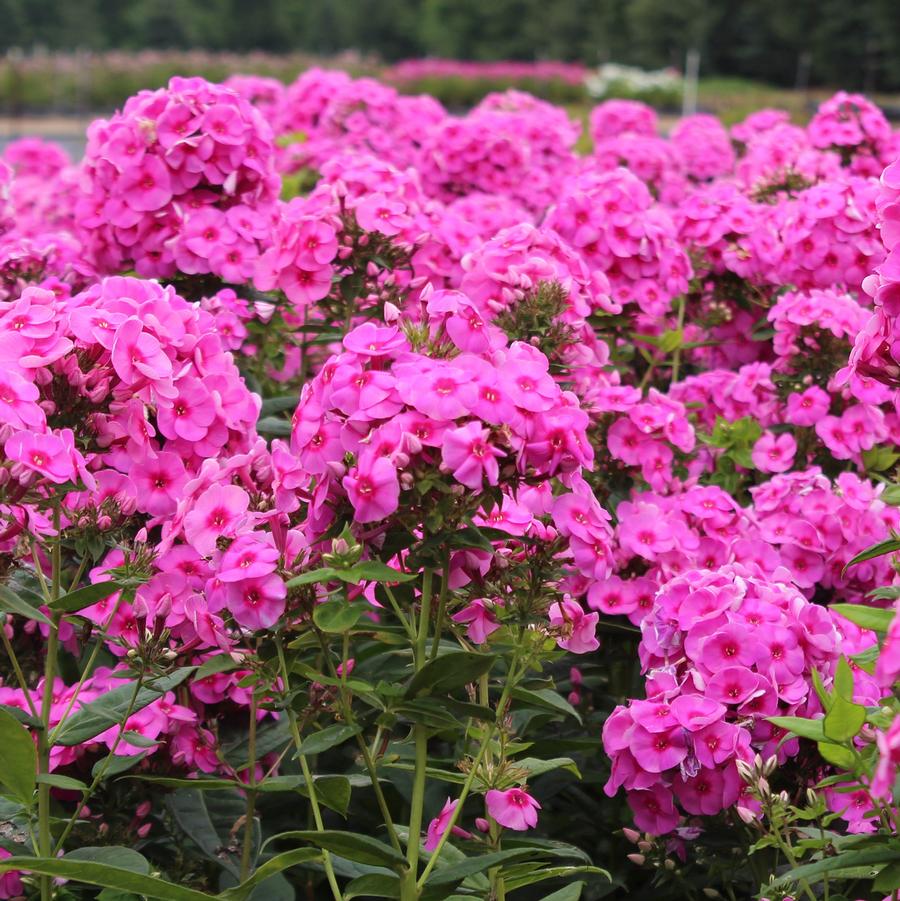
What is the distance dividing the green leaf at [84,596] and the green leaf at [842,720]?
1035 millimetres

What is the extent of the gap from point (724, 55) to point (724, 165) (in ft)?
126

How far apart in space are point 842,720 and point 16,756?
118 cm

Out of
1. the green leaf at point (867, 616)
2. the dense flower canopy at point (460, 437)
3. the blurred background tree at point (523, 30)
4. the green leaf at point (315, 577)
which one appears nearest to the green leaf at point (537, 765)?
the dense flower canopy at point (460, 437)

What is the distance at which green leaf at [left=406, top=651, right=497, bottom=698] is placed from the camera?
6.28ft

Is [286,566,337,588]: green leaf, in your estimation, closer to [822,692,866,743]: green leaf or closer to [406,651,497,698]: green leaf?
[406,651,497,698]: green leaf

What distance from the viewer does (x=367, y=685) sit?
6.56 feet

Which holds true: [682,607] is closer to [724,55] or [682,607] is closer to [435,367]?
[435,367]

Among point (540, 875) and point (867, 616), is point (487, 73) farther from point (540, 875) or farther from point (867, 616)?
point (867, 616)

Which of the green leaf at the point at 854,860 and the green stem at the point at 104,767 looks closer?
the green leaf at the point at 854,860

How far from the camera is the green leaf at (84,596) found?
205cm

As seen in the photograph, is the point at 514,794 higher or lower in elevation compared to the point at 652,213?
lower

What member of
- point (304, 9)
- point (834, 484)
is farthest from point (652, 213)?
point (304, 9)

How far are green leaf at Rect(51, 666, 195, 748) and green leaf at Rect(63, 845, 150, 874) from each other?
0.55 feet

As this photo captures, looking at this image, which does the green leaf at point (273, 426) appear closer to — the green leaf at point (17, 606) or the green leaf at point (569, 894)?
the green leaf at point (17, 606)
